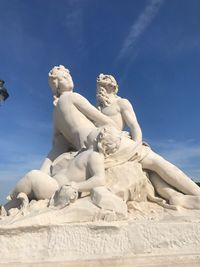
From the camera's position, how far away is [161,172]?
5082 millimetres

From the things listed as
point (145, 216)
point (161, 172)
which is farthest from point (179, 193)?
point (145, 216)

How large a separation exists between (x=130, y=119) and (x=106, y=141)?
3.27 feet

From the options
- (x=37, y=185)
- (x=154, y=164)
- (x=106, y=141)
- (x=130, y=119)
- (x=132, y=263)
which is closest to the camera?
(x=132, y=263)

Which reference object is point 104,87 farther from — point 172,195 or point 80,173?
point 172,195

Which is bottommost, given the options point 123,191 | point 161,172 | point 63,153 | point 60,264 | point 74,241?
point 60,264

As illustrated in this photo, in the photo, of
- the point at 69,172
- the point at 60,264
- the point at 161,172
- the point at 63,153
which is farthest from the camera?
the point at 63,153

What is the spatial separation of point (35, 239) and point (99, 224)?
66cm

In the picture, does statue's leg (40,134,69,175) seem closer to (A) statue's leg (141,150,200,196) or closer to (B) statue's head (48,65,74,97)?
(B) statue's head (48,65,74,97)

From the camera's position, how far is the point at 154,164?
5.11m

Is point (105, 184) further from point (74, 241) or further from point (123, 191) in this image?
point (74, 241)

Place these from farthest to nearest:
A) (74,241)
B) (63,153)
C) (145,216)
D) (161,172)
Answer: (63,153), (161,172), (145,216), (74,241)

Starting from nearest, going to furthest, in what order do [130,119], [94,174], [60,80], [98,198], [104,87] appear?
[98,198], [94,174], [130,119], [60,80], [104,87]

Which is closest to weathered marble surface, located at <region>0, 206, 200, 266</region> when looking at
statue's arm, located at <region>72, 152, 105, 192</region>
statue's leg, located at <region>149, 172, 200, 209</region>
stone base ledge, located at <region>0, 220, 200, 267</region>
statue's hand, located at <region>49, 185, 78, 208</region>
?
stone base ledge, located at <region>0, 220, 200, 267</region>

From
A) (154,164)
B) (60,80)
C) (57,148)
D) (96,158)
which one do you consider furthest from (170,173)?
(60,80)
